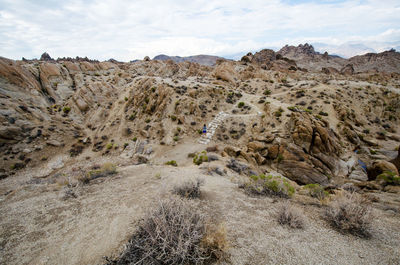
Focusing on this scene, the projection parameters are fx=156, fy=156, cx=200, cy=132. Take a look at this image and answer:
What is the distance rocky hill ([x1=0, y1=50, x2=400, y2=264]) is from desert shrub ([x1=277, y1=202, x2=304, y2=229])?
0.23 metres

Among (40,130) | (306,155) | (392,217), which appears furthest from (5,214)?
(40,130)

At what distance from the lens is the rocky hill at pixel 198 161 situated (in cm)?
397

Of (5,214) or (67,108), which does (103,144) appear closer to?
(67,108)

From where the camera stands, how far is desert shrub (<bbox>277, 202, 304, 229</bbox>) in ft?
14.2

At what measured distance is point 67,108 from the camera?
95.2ft

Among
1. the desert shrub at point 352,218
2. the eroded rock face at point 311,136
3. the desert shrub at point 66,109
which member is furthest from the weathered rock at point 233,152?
the desert shrub at point 66,109

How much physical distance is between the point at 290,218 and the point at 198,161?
9.73 m

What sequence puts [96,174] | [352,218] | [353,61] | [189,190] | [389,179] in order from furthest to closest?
[353,61] < [389,179] < [96,174] < [189,190] < [352,218]

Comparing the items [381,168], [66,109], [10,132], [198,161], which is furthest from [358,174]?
[66,109]

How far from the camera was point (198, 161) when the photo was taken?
1384 centimetres

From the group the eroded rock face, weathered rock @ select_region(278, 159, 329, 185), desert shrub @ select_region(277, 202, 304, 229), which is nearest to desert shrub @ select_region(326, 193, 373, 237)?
desert shrub @ select_region(277, 202, 304, 229)

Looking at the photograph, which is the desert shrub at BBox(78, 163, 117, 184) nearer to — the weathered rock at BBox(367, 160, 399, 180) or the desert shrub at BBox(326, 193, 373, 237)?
the desert shrub at BBox(326, 193, 373, 237)

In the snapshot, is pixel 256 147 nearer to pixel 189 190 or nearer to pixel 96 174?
pixel 189 190

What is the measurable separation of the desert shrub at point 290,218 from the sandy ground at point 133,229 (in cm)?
18
